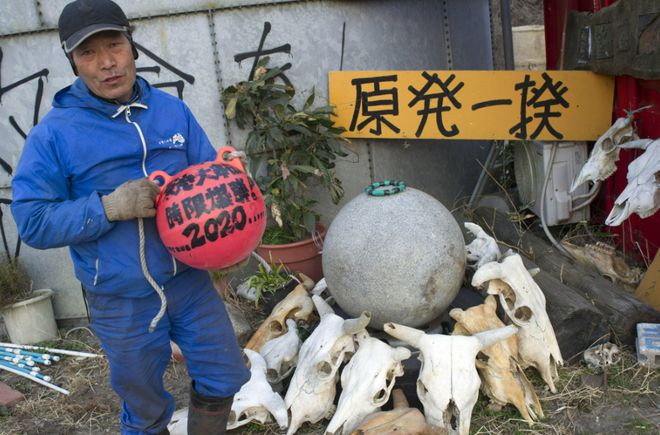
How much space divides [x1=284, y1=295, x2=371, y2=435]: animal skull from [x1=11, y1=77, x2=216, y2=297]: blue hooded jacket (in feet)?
3.83

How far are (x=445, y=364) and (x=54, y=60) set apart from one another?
13.5 ft

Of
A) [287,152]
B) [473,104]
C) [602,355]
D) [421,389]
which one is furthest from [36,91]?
[602,355]

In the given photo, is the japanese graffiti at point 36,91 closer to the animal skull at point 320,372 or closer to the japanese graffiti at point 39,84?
the japanese graffiti at point 39,84

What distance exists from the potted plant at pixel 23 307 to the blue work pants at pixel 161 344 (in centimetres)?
262

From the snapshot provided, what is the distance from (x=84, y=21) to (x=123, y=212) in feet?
2.62

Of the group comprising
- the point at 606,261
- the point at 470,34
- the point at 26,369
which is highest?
the point at 470,34

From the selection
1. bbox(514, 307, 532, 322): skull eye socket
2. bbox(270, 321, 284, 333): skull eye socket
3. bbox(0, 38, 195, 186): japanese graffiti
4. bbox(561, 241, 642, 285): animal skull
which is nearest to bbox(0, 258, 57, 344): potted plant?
bbox(0, 38, 195, 186): japanese graffiti

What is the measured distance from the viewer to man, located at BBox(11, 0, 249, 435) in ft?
8.57

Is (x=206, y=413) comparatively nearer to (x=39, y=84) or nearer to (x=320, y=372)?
(x=320, y=372)

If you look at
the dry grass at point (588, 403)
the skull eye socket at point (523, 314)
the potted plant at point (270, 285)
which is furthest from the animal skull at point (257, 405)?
the skull eye socket at point (523, 314)

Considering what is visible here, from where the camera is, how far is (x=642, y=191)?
378 centimetres

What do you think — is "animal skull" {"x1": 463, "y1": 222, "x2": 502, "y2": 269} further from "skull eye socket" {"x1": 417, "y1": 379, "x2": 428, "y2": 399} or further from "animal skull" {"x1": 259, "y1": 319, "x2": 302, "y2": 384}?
"animal skull" {"x1": 259, "y1": 319, "x2": 302, "y2": 384}

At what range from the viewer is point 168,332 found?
307cm

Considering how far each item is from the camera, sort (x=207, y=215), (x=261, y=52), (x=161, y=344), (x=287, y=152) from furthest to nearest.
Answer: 1. (x=261, y=52)
2. (x=287, y=152)
3. (x=161, y=344)
4. (x=207, y=215)
